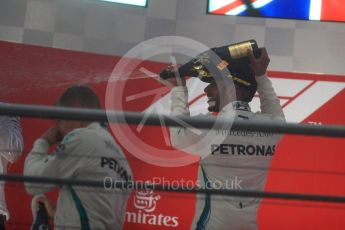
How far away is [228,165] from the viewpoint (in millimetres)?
1681

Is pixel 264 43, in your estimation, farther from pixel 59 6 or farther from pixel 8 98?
pixel 8 98


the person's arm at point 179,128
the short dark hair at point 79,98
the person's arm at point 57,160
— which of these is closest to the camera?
the person's arm at point 57,160

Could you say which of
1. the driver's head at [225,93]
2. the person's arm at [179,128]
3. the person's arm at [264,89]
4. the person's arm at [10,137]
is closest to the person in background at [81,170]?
the person's arm at [179,128]

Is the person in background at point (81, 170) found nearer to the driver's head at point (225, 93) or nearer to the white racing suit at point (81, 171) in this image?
the white racing suit at point (81, 171)

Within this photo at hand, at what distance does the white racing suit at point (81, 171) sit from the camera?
1458 mm

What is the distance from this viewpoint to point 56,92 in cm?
278

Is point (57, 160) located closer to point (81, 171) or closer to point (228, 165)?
point (81, 171)

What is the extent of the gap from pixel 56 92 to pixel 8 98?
0.25 meters

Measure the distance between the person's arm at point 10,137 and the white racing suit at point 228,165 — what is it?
3.97ft

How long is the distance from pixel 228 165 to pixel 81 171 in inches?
18.8

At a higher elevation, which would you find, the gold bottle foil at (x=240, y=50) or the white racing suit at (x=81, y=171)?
the gold bottle foil at (x=240, y=50)

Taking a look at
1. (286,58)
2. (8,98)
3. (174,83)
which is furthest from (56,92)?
(286,58)

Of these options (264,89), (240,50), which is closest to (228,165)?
(264,89)

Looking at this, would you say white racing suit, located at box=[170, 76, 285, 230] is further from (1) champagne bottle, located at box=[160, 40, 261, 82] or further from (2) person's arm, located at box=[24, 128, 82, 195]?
(2) person's arm, located at box=[24, 128, 82, 195]
